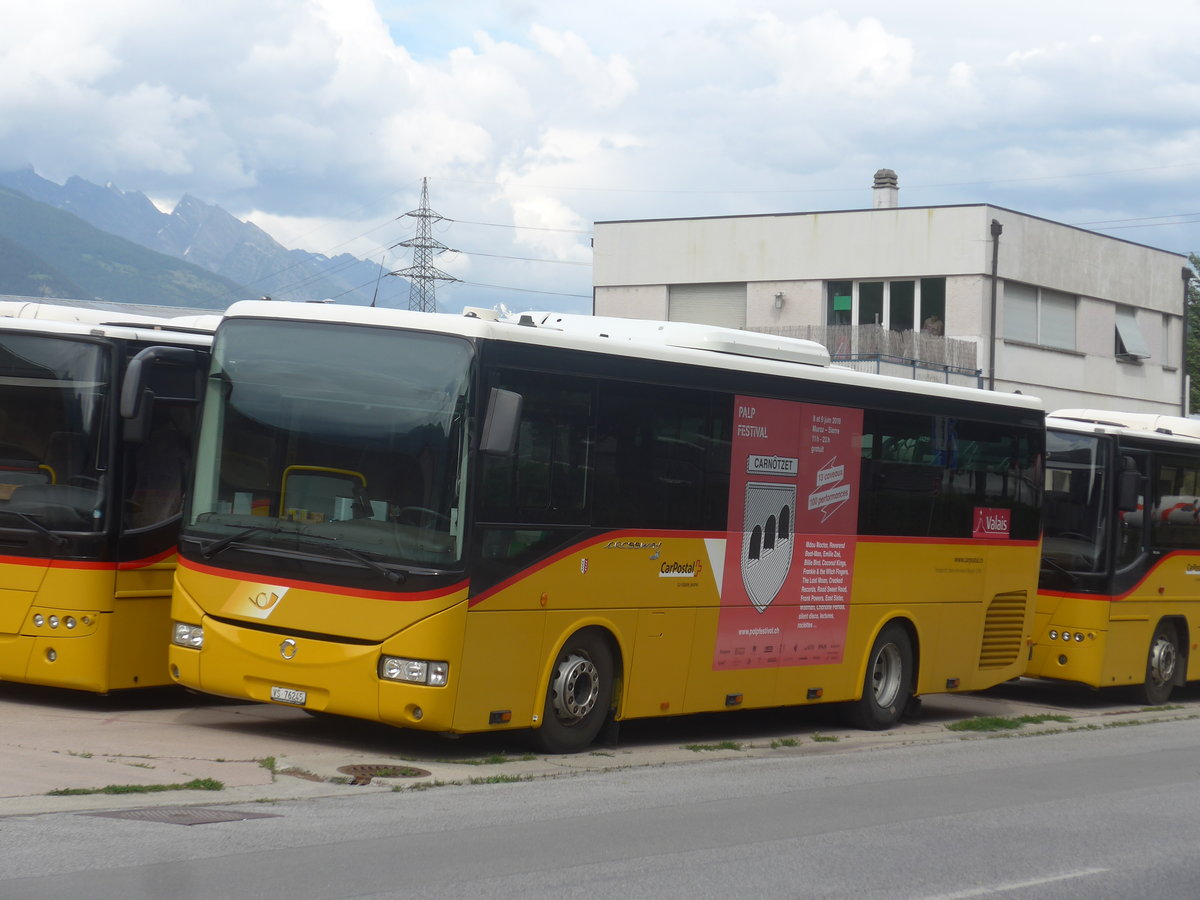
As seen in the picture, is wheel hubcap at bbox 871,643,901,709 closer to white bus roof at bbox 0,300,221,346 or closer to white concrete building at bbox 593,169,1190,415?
white bus roof at bbox 0,300,221,346

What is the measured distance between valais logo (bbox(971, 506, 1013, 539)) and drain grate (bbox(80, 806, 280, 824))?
8.99 metres

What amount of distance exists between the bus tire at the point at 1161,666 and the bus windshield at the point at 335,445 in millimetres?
11408

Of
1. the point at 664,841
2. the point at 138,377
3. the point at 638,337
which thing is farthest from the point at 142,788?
the point at 638,337

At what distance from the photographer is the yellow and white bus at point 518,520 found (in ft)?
35.0

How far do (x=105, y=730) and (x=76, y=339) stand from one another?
3049 mm

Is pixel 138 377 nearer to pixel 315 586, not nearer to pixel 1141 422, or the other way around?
pixel 315 586

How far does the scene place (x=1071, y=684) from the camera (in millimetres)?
21953

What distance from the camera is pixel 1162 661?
19219 mm

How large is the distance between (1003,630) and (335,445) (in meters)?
8.28

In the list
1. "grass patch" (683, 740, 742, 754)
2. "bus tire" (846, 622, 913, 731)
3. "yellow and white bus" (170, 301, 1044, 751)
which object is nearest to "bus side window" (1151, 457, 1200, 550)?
"bus tire" (846, 622, 913, 731)

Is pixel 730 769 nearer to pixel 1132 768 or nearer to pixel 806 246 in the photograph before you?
pixel 1132 768

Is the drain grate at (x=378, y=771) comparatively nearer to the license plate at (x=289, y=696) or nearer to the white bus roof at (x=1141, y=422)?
the license plate at (x=289, y=696)

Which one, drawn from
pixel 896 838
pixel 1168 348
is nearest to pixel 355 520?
pixel 896 838

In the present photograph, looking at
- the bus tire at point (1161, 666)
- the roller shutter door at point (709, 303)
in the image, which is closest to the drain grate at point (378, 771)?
the bus tire at point (1161, 666)
